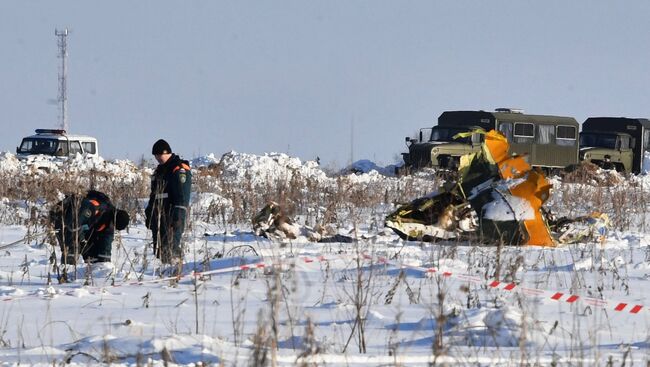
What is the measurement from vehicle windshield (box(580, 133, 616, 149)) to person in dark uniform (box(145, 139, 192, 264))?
25.8 meters

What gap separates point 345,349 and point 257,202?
10877 mm

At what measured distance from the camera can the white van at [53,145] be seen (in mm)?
29156

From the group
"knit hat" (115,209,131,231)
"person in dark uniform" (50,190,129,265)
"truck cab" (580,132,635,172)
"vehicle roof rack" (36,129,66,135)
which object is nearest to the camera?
"person in dark uniform" (50,190,129,265)

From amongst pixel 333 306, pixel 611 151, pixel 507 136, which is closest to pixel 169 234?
pixel 333 306

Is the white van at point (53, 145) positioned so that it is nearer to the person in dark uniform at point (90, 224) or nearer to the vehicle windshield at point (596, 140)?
the vehicle windshield at point (596, 140)

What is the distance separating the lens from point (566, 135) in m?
32.2

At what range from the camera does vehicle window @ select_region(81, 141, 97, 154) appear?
30.0 meters

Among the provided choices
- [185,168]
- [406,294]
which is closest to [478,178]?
[185,168]

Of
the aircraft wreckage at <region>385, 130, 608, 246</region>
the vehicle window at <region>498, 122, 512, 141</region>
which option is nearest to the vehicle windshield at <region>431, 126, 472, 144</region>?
the vehicle window at <region>498, 122, 512, 141</region>

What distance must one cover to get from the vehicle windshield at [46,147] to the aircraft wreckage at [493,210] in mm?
18108

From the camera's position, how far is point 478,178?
12.3 meters

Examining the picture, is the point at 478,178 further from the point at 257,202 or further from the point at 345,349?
the point at 345,349

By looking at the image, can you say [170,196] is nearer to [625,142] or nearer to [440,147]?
[440,147]

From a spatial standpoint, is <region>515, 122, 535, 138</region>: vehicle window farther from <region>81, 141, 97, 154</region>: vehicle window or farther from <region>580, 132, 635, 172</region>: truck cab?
<region>81, 141, 97, 154</region>: vehicle window
